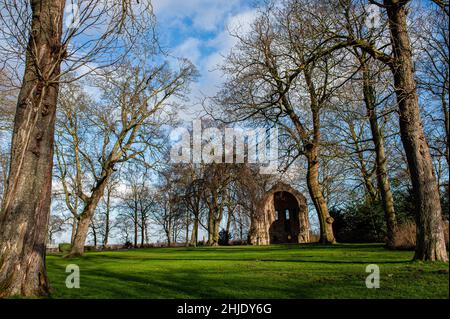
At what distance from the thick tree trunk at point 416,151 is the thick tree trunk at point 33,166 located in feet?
23.2

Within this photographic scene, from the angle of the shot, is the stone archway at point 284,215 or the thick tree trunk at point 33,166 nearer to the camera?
the thick tree trunk at point 33,166

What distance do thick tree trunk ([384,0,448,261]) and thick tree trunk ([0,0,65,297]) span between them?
7.08 meters

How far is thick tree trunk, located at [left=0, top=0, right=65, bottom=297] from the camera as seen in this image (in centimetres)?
564

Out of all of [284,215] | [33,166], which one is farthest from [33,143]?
[284,215]

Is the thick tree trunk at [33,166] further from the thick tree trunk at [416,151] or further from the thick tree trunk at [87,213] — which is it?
the thick tree trunk at [87,213]

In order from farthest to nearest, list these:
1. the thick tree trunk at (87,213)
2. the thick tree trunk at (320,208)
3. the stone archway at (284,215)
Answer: the stone archway at (284,215) < the thick tree trunk at (87,213) < the thick tree trunk at (320,208)

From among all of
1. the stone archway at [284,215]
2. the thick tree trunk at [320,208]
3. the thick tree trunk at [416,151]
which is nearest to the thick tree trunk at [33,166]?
the thick tree trunk at [416,151]

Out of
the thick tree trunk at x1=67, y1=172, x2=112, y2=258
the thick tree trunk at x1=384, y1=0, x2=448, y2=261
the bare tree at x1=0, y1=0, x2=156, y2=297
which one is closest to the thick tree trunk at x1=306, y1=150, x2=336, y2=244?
the thick tree trunk at x1=384, y1=0, x2=448, y2=261

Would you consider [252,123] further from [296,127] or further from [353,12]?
[353,12]

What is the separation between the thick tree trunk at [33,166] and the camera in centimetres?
564

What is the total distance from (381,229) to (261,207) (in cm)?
1257

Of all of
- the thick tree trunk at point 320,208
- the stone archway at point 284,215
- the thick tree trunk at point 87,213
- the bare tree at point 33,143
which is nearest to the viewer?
the bare tree at point 33,143

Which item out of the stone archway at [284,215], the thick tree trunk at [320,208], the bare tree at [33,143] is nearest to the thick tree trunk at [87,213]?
the thick tree trunk at [320,208]

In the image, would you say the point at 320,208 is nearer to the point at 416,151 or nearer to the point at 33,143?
the point at 416,151
